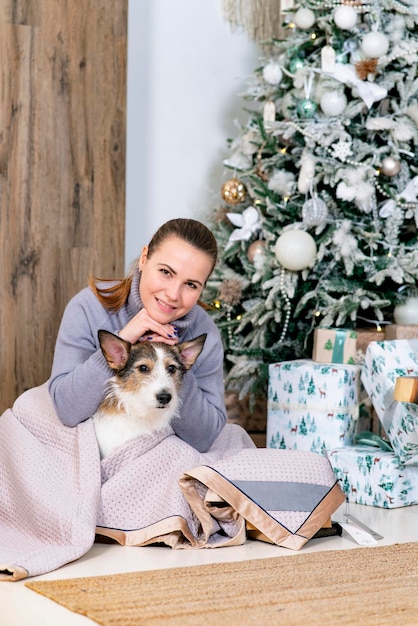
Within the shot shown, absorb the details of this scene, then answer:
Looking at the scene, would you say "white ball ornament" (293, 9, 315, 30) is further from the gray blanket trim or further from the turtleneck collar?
the gray blanket trim

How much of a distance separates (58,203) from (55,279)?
30 centimetres

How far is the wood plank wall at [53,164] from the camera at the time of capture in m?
3.36

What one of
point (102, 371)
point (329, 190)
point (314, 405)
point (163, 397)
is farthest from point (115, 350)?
point (329, 190)

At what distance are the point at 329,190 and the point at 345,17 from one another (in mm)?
664

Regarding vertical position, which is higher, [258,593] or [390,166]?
[390,166]

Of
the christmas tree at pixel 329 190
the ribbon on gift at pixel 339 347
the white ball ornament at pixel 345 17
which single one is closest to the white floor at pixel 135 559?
the ribbon on gift at pixel 339 347

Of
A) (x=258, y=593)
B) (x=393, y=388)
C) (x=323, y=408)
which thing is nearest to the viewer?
(x=258, y=593)

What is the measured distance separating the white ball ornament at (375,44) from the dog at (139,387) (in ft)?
5.33

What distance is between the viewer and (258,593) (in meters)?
1.81

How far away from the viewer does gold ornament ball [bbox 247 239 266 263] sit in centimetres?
358

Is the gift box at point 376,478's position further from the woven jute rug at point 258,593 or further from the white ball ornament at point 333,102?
the white ball ornament at point 333,102

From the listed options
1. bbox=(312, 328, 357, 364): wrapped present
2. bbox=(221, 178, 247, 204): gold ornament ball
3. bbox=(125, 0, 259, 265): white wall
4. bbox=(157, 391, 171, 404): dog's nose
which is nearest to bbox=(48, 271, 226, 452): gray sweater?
bbox=(157, 391, 171, 404): dog's nose

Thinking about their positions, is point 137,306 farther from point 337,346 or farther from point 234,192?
point 234,192

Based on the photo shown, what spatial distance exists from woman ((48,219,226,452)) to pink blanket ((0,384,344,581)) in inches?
3.4
